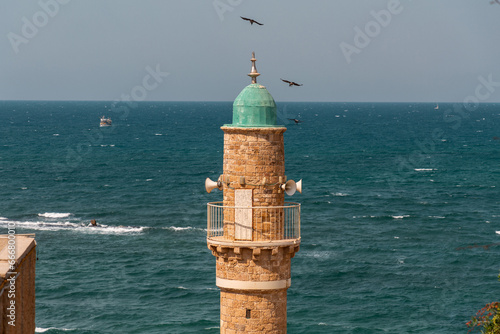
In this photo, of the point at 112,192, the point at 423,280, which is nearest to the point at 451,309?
the point at 423,280

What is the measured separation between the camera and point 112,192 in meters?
137

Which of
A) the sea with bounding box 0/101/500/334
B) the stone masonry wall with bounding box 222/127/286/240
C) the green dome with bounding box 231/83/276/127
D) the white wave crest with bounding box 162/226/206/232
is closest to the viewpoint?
the stone masonry wall with bounding box 222/127/286/240

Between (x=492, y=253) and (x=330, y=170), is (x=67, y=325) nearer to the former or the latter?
(x=492, y=253)

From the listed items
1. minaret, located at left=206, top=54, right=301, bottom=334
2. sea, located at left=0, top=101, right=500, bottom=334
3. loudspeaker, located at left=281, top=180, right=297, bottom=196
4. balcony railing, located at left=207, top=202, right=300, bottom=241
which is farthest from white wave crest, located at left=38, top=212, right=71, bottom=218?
loudspeaker, located at left=281, top=180, right=297, bottom=196

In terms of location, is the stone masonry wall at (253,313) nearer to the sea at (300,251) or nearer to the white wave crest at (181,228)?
the sea at (300,251)

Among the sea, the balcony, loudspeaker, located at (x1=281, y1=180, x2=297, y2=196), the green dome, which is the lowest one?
the sea

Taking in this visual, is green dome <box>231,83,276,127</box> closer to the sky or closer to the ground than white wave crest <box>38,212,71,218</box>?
closer to the sky

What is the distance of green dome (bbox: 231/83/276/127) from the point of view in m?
27.1

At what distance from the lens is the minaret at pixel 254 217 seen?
2698cm

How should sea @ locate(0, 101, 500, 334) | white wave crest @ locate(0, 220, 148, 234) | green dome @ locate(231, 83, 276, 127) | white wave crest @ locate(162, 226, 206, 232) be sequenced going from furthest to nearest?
1. white wave crest @ locate(162, 226, 206, 232)
2. white wave crest @ locate(0, 220, 148, 234)
3. sea @ locate(0, 101, 500, 334)
4. green dome @ locate(231, 83, 276, 127)

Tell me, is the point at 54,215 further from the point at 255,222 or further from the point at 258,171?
the point at 258,171

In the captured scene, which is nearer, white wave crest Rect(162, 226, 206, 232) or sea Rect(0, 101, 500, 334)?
sea Rect(0, 101, 500, 334)

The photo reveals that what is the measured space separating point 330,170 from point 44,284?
94.9 meters

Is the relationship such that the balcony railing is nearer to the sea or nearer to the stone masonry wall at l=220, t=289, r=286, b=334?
the stone masonry wall at l=220, t=289, r=286, b=334
